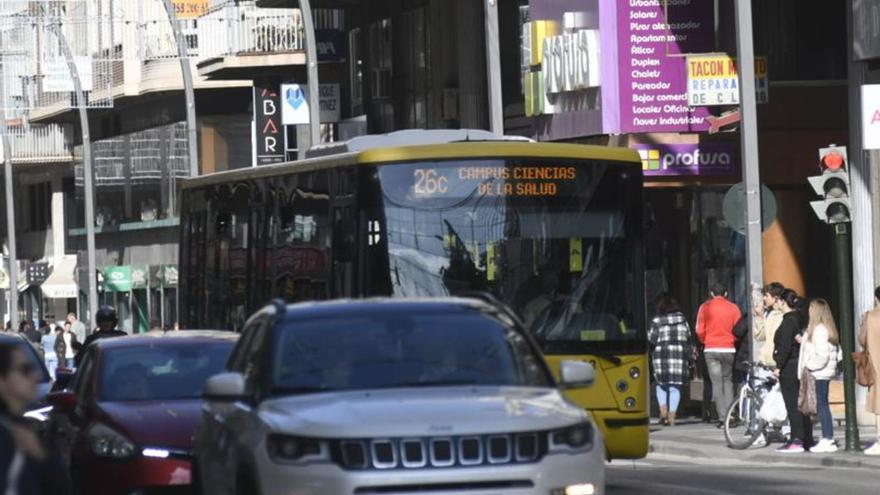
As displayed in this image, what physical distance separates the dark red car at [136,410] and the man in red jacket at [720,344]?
1404cm

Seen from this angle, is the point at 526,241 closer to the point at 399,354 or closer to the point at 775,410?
the point at 775,410

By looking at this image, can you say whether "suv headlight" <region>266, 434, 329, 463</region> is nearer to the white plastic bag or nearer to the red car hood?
the red car hood

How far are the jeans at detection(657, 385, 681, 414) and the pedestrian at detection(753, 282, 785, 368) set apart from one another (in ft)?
13.4

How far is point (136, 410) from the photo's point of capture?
15.9 meters

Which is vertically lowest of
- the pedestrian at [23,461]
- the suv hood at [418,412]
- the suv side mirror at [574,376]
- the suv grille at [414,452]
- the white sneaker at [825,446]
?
the white sneaker at [825,446]

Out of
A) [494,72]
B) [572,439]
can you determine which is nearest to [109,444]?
[572,439]

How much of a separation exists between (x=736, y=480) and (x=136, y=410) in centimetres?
721

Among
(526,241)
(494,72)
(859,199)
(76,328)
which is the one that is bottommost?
(76,328)

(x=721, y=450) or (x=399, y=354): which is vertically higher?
(x=399, y=354)

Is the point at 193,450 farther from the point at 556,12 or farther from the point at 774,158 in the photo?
the point at 556,12

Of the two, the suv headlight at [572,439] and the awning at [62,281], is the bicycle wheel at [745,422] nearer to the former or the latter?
the suv headlight at [572,439]

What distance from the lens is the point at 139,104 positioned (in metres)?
66.6

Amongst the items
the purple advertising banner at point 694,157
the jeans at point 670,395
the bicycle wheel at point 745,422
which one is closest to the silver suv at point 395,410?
the bicycle wheel at point 745,422

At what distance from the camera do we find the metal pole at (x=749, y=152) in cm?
2752
